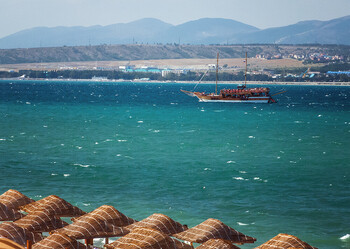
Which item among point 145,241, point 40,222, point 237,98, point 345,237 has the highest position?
point 145,241

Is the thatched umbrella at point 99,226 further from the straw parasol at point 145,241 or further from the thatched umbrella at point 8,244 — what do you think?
the thatched umbrella at point 8,244

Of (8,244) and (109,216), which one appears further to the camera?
(109,216)

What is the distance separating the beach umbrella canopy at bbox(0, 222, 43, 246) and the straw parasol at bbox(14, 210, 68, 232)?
1287 millimetres

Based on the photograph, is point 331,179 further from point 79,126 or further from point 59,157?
point 79,126

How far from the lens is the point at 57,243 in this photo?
1748 centimetres

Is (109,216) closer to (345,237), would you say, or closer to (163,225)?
(163,225)

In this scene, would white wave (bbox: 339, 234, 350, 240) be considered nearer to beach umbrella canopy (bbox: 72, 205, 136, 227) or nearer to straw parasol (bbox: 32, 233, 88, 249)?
beach umbrella canopy (bbox: 72, 205, 136, 227)

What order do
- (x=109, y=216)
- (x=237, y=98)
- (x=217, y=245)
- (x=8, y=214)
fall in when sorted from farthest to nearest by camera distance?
1. (x=237, y=98)
2. (x=8, y=214)
3. (x=109, y=216)
4. (x=217, y=245)

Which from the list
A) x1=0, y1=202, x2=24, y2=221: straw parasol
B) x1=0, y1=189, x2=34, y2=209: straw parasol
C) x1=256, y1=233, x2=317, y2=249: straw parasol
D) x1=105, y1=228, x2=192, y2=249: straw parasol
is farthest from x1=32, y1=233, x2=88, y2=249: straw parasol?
x1=0, y1=189, x2=34, y2=209: straw parasol

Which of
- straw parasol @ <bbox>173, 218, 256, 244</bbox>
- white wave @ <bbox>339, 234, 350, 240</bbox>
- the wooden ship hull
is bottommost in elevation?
the wooden ship hull

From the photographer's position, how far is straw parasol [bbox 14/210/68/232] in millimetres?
20781

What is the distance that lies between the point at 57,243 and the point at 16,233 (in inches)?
89.7

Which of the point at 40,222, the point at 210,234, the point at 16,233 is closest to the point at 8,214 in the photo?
the point at 40,222

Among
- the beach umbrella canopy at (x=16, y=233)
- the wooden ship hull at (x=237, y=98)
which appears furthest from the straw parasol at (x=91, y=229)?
the wooden ship hull at (x=237, y=98)
